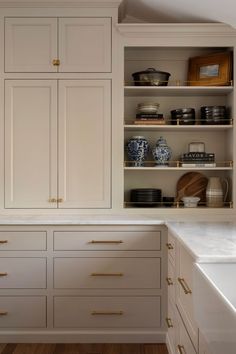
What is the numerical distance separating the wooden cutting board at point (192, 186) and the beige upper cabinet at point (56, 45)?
1.13m

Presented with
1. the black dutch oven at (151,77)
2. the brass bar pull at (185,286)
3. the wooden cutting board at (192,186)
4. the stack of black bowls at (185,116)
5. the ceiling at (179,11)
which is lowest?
the brass bar pull at (185,286)

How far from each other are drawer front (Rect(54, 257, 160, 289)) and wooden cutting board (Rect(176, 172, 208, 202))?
76 centimetres

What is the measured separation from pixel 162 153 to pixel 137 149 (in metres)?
0.21

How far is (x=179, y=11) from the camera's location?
10.1 feet

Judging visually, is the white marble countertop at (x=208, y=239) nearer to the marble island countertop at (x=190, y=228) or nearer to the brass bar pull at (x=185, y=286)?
the marble island countertop at (x=190, y=228)

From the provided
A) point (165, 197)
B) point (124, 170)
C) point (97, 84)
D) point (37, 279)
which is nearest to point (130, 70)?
point (97, 84)

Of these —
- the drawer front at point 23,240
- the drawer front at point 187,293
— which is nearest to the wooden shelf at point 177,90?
the drawer front at point 23,240

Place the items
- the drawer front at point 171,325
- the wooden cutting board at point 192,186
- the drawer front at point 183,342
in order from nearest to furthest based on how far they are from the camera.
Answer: the drawer front at point 183,342, the drawer front at point 171,325, the wooden cutting board at point 192,186

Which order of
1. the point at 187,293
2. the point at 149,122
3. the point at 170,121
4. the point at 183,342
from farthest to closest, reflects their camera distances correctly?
1. the point at 170,121
2. the point at 149,122
3. the point at 183,342
4. the point at 187,293

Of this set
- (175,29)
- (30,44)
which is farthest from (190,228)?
(30,44)

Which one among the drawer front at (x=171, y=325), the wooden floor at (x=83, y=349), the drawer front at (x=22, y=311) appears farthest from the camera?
the drawer front at (x=22, y=311)

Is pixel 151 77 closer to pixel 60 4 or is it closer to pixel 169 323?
pixel 60 4

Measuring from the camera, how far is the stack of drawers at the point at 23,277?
110 inches

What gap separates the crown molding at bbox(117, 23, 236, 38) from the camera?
9.96 ft
